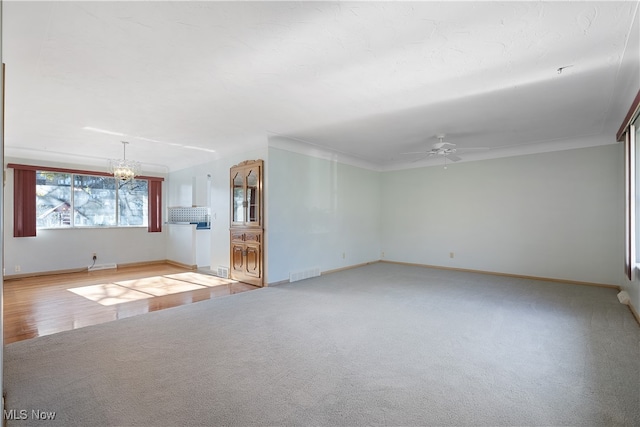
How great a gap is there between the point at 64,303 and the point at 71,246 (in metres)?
2.96

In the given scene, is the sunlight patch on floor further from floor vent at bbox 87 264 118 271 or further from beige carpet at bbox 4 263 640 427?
floor vent at bbox 87 264 118 271

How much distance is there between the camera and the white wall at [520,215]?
16.6 feet

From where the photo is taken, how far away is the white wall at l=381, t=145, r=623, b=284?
5.05 meters

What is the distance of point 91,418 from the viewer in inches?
70.2

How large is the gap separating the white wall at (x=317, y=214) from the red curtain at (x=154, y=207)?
4011 mm

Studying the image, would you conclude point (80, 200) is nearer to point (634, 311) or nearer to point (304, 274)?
point (304, 274)

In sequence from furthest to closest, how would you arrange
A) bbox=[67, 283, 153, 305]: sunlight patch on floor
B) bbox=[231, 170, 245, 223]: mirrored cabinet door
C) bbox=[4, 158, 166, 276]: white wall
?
1. bbox=[4, 158, 166, 276]: white wall
2. bbox=[231, 170, 245, 223]: mirrored cabinet door
3. bbox=[67, 283, 153, 305]: sunlight patch on floor

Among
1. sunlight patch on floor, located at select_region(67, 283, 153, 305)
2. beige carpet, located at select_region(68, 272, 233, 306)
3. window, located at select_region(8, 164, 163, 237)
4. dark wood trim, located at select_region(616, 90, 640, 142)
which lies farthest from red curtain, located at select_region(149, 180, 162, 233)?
dark wood trim, located at select_region(616, 90, 640, 142)

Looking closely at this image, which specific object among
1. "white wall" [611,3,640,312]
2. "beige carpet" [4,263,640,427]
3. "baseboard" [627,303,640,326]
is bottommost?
"beige carpet" [4,263,640,427]

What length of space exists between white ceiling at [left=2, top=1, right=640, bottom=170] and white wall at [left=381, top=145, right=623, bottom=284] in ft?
2.77

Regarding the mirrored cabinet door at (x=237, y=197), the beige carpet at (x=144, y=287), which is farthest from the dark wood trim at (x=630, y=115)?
the beige carpet at (x=144, y=287)

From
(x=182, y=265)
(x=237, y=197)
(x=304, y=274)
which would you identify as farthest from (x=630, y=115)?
(x=182, y=265)

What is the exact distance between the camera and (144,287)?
5.05 metres

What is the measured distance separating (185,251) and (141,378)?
5.18 metres
